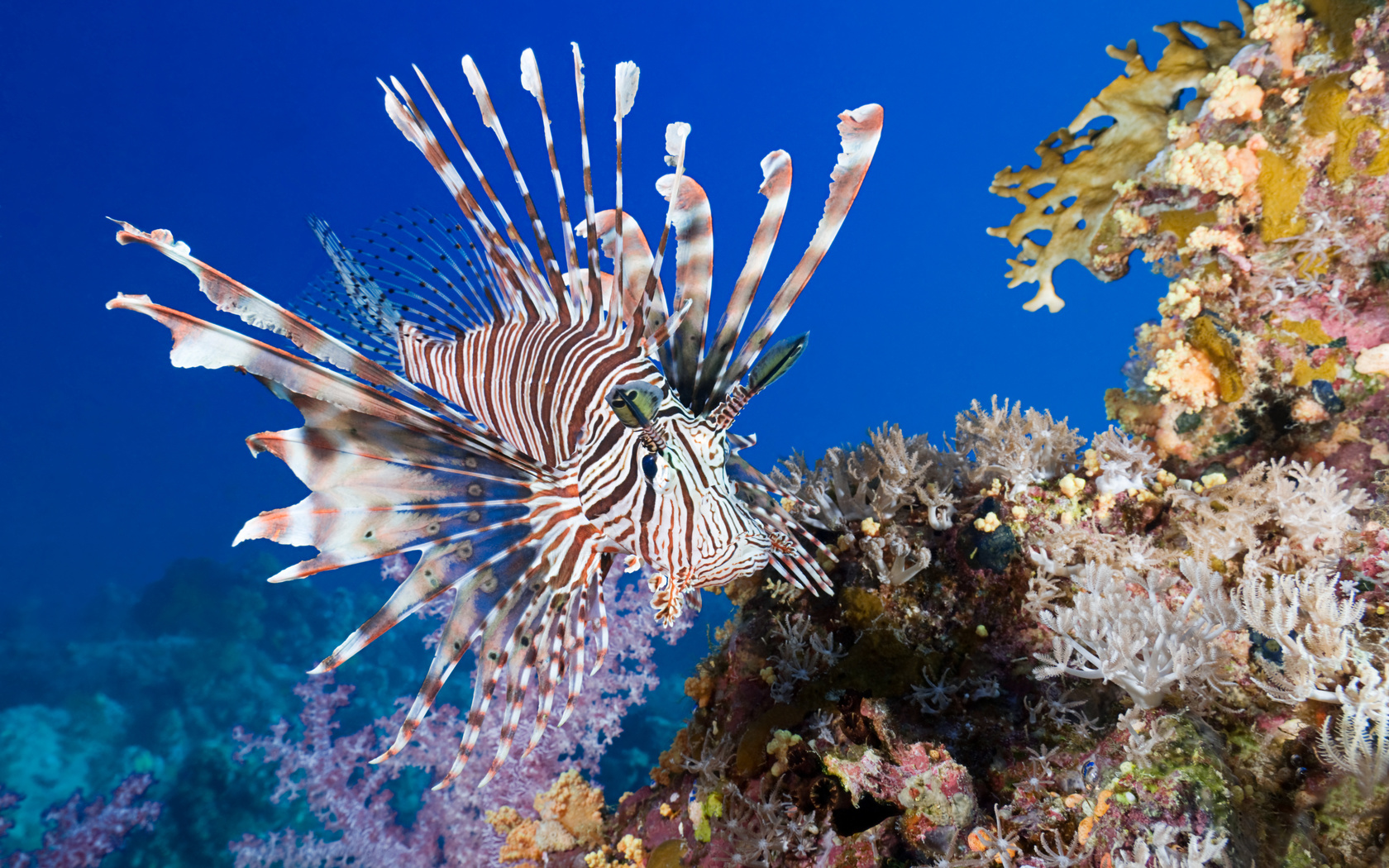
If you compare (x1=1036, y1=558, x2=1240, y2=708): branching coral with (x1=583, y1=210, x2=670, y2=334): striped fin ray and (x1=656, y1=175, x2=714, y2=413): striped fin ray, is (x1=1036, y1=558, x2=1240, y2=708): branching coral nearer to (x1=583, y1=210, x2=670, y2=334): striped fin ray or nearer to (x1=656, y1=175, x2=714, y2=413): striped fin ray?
(x1=656, y1=175, x2=714, y2=413): striped fin ray

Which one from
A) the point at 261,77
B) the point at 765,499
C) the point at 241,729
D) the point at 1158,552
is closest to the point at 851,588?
the point at 765,499

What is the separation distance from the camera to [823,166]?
90938 millimetres

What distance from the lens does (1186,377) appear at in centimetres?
270

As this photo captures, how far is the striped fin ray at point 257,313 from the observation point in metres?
1.32

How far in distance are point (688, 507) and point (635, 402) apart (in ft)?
1.34

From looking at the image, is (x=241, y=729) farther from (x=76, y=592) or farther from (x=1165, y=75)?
(x=76, y=592)

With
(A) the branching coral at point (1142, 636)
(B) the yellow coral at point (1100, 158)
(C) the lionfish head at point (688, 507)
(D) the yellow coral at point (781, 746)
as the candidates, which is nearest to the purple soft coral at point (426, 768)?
(D) the yellow coral at point (781, 746)

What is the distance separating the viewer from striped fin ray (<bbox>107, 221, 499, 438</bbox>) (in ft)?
4.34

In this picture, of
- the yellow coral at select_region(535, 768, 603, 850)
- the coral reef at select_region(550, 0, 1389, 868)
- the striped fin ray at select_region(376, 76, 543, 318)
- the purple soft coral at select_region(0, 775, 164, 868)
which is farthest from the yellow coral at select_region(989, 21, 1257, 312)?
the purple soft coral at select_region(0, 775, 164, 868)

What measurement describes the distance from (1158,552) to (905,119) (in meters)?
120

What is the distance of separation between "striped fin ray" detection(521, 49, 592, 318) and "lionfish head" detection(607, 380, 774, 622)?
33.9 inches

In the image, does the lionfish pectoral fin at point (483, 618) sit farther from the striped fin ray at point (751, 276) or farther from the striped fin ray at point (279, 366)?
the striped fin ray at point (751, 276)

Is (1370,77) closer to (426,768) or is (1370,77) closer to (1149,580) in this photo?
(1149,580)

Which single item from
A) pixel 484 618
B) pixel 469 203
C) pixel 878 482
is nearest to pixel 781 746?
pixel 484 618
